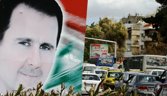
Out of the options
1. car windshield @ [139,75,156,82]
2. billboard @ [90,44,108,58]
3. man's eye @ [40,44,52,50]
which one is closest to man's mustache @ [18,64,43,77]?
man's eye @ [40,44,52,50]

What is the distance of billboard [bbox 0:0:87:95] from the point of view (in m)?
7.07

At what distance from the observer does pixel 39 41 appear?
7.17 meters

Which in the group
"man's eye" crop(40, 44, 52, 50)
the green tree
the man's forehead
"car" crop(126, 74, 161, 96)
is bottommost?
"car" crop(126, 74, 161, 96)

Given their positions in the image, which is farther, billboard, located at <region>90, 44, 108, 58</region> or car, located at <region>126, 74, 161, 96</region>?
billboard, located at <region>90, 44, 108, 58</region>

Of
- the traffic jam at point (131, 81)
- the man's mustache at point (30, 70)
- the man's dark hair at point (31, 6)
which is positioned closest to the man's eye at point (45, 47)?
the man's dark hair at point (31, 6)

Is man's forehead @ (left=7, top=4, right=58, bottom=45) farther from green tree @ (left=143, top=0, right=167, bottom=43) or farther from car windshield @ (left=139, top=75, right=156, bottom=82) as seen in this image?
green tree @ (left=143, top=0, right=167, bottom=43)

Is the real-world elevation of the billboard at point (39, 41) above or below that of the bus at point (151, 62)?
above

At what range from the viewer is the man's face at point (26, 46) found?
23.2 ft

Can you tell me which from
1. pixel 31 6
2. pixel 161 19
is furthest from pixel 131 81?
pixel 31 6

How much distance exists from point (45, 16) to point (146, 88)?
14.2 m

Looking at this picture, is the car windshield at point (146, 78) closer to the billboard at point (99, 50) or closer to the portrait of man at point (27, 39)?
the portrait of man at point (27, 39)

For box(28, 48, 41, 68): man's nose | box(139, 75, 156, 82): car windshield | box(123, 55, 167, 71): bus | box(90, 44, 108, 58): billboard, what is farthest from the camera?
box(90, 44, 108, 58): billboard

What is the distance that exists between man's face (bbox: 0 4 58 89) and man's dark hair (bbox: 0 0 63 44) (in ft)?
0.16

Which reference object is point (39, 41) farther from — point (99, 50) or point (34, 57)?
point (99, 50)
